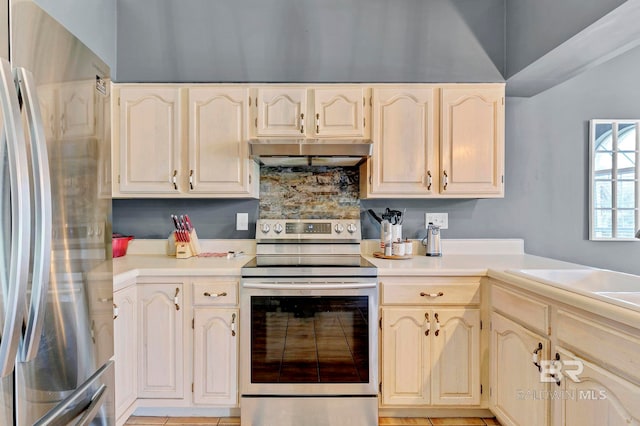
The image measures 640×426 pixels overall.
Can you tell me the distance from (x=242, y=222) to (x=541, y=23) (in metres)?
2.24

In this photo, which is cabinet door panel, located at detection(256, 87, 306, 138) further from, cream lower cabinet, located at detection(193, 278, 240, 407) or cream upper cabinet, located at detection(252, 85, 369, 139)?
cream lower cabinet, located at detection(193, 278, 240, 407)

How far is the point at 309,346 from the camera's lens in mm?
1818

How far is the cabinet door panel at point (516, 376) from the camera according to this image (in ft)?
4.83

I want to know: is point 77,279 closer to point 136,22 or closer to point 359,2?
point 136,22

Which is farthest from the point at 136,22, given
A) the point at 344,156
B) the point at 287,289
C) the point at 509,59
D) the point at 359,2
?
the point at 509,59

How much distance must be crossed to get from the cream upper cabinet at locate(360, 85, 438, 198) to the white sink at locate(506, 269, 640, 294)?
808 millimetres

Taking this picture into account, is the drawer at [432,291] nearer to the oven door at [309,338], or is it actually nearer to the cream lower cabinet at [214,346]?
the oven door at [309,338]

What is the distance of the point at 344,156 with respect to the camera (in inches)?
83.1

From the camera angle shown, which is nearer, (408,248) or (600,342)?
(600,342)

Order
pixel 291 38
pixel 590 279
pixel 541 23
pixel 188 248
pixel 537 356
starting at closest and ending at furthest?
pixel 537 356
pixel 590 279
pixel 541 23
pixel 188 248
pixel 291 38

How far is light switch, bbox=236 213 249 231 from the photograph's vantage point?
248 cm

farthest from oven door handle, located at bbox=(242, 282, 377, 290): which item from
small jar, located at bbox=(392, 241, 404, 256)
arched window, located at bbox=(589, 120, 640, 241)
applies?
arched window, located at bbox=(589, 120, 640, 241)

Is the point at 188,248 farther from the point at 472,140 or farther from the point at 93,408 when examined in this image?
the point at 472,140

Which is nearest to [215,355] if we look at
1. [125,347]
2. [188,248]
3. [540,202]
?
[125,347]
